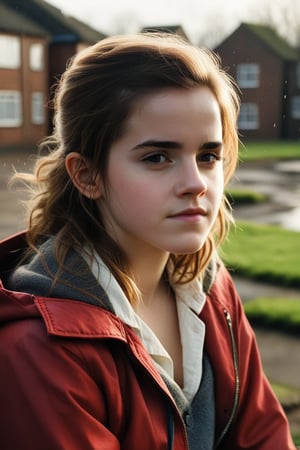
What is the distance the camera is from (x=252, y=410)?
1486 millimetres

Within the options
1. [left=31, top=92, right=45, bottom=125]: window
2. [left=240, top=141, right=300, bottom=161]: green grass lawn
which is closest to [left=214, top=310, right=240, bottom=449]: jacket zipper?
[left=31, top=92, right=45, bottom=125]: window

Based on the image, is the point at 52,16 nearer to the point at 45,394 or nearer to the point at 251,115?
the point at 45,394

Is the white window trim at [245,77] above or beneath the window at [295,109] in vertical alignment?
above

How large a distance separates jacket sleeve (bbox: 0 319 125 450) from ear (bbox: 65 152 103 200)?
281 millimetres

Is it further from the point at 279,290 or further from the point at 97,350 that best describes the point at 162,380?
the point at 279,290

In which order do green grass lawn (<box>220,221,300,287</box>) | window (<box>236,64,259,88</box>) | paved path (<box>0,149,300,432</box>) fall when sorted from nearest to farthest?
window (<box>236,64,259,88</box>)
paved path (<box>0,149,300,432</box>)
green grass lawn (<box>220,221,300,287</box>)

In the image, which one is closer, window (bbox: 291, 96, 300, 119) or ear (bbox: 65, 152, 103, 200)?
ear (bbox: 65, 152, 103, 200)

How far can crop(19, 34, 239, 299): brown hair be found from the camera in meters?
1.19

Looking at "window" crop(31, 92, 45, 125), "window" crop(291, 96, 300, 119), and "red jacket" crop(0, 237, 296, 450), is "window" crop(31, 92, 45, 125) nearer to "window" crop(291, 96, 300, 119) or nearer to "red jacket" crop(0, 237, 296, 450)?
"red jacket" crop(0, 237, 296, 450)

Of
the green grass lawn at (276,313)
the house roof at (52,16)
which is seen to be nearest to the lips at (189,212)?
the house roof at (52,16)

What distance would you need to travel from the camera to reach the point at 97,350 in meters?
1.11

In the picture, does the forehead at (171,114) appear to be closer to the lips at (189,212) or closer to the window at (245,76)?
the lips at (189,212)

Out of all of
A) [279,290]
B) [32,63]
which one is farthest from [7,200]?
[32,63]

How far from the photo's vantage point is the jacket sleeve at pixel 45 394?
1026 millimetres
